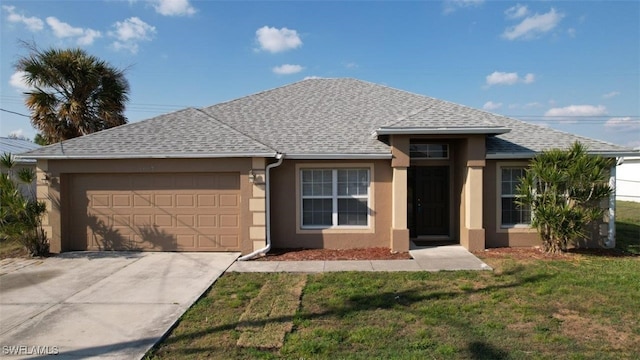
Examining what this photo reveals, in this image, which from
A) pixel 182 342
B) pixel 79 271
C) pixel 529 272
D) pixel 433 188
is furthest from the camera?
pixel 433 188

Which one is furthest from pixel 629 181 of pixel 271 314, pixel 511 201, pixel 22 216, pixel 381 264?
pixel 22 216

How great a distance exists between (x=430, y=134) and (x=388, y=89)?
577 cm

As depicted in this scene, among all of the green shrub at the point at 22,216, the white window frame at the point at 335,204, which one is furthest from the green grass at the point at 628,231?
the green shrub at the point at 22,216

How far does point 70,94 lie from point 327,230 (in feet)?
35.5

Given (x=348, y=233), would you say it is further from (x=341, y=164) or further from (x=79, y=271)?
(x=79, y=271)

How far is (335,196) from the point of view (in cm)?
1034

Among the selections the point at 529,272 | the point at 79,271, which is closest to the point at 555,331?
the point at 529,272

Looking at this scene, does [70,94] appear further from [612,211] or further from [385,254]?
[612,211]

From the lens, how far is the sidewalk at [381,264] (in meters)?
8.17

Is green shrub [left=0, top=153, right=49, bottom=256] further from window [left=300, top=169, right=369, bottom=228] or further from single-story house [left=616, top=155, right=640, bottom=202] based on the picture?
single-story house [left=616, top=155, right=640, bottom=202]

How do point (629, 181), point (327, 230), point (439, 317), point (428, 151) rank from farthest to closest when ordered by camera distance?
1. point (629, 181)
2. point (428, 151)
3. point (327, 230)
4. point (439, 317)

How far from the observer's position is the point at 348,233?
33.6 feet

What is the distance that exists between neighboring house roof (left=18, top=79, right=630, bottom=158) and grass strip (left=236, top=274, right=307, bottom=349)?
3764mm

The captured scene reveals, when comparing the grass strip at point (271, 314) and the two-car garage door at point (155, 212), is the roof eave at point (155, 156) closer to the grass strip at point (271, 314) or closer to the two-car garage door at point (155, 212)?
the two-car garage door at point (155, 212)
